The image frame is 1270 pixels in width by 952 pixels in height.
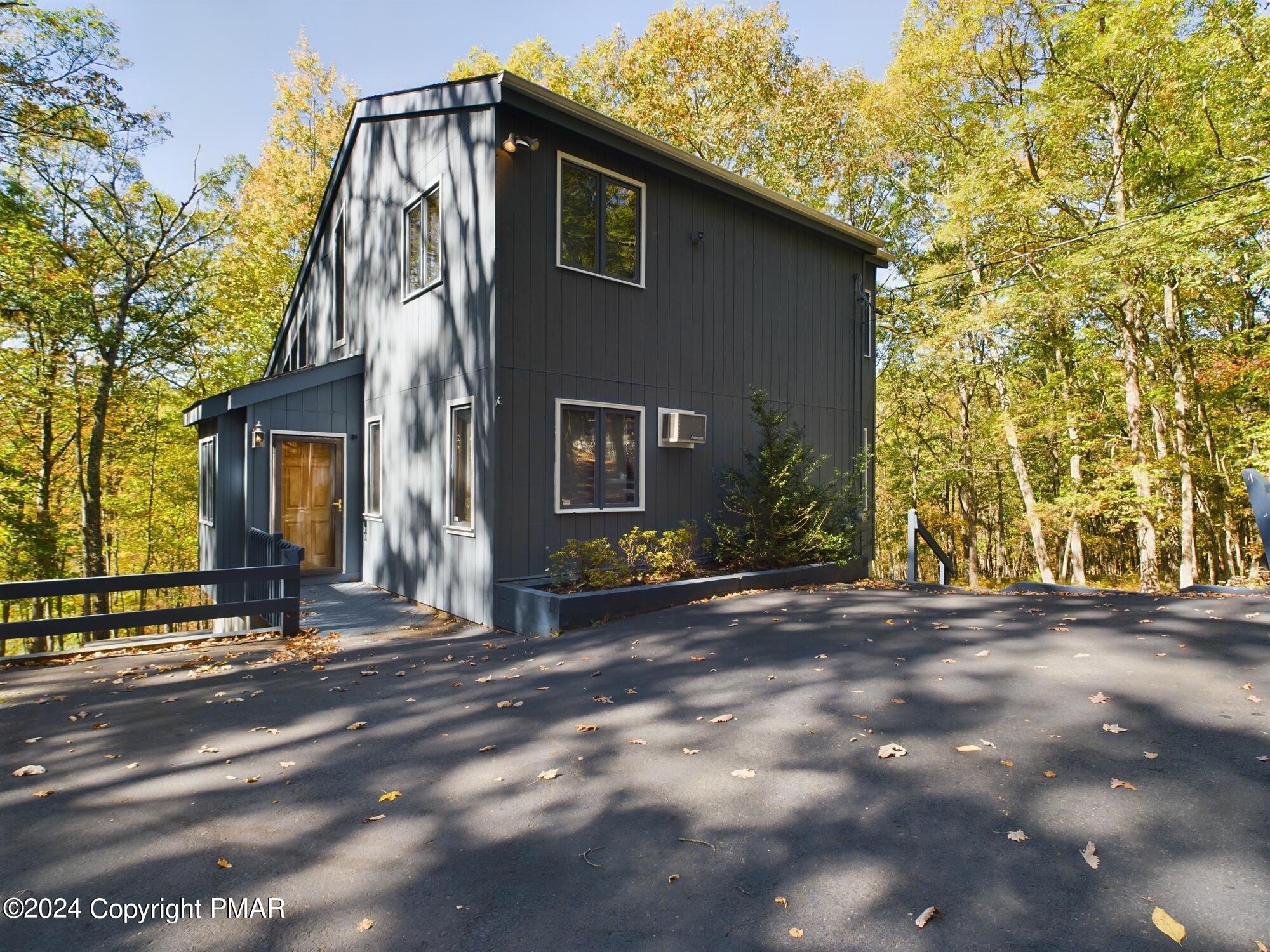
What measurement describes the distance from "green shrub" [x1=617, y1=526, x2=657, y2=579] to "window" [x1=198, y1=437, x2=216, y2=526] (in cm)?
769

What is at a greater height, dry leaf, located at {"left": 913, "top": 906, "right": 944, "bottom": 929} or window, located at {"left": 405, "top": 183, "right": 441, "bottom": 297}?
window, located at {"left": 405, "top": 183, "right": 441, "bottom": 297}

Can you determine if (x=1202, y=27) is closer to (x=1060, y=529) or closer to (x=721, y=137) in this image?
(x=721, y=137)

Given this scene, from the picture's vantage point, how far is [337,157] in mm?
12016

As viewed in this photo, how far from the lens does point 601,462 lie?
8.24 m

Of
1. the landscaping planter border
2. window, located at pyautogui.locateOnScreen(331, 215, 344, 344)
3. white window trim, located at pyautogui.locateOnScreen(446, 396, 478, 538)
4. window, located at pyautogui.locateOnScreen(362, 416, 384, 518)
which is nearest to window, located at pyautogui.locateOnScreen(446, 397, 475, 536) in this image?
white window trim, located at pyautogui.locateOnScreen(446, 396, 478, 538)

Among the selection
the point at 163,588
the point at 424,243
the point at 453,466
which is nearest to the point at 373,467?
the point at 453,466

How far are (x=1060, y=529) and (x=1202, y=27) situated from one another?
13084mm

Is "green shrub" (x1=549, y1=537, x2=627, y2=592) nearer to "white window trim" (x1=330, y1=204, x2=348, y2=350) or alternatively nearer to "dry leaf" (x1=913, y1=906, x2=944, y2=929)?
Answer: "dry leaf" (x1=913, y1=906, x2=944, y2=929)

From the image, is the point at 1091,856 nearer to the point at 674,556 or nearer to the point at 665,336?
the point at 674,556

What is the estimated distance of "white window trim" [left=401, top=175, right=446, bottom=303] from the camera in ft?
27.8

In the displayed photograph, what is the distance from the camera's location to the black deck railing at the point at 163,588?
19.1 feet

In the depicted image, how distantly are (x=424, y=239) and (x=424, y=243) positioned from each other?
0.07 m

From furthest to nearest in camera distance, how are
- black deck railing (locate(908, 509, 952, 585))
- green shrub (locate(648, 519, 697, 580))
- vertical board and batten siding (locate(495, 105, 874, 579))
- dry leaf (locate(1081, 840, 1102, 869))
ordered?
black deck railing (locate(908, 509, 952, 585)), green shrub (locate(648, 519, 697, 580)), vertical board and batten siding (locate(495, 105, 874, 579)), dry leaf (locate(1081, 840, 1102, 869))

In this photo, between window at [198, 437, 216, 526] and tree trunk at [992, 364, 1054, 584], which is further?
tree trunk at [992, 364, 1054, 584]
